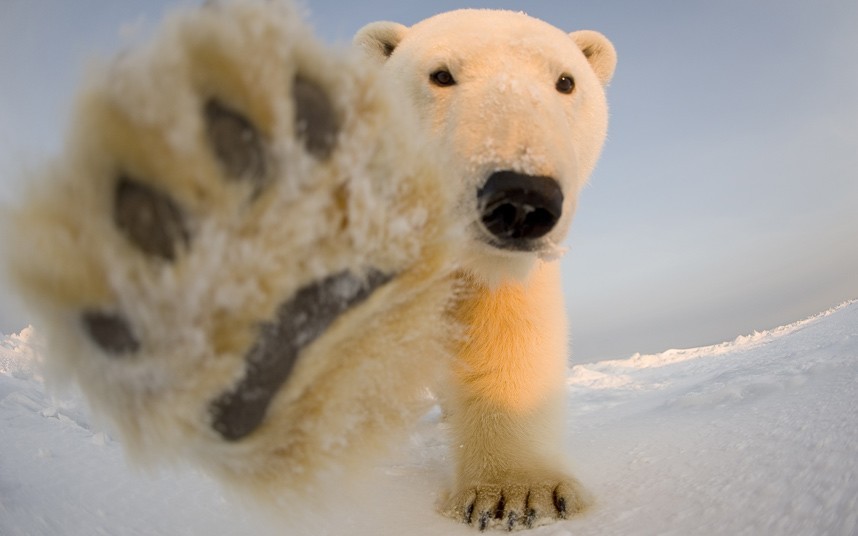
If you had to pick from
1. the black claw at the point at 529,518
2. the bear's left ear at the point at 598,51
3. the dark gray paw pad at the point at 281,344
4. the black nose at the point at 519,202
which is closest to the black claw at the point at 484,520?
the black claw at the point at 529,518

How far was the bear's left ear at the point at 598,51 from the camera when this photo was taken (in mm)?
2549

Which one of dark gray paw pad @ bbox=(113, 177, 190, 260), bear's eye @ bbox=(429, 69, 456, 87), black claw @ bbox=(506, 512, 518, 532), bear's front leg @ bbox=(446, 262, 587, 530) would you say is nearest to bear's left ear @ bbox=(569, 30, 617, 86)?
bear's eye @ bbox=(429, 69, 456, 87)

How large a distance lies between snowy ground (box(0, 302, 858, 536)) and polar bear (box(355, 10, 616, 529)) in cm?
18

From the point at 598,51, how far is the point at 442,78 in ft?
3.88

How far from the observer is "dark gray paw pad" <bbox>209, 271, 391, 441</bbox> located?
0.65 metres

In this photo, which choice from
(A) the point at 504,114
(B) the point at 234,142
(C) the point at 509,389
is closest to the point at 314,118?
(B) the point at 234,142

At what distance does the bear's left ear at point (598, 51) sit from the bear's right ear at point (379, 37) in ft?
2.80

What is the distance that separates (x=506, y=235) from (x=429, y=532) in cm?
79

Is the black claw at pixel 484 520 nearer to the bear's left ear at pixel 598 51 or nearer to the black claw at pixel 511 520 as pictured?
the black claw at pixel 511 520

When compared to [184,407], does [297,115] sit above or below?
above

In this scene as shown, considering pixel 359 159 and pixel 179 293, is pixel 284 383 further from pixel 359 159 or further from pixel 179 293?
pixel 359 159

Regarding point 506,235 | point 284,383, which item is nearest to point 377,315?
point 284,383

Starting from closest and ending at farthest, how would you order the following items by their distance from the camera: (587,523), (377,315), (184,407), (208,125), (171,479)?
1. (208,125)
2. (184,407)
3. (377,315)
4. (587,523)
5. (171,479)

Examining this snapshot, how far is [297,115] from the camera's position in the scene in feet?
2.00
